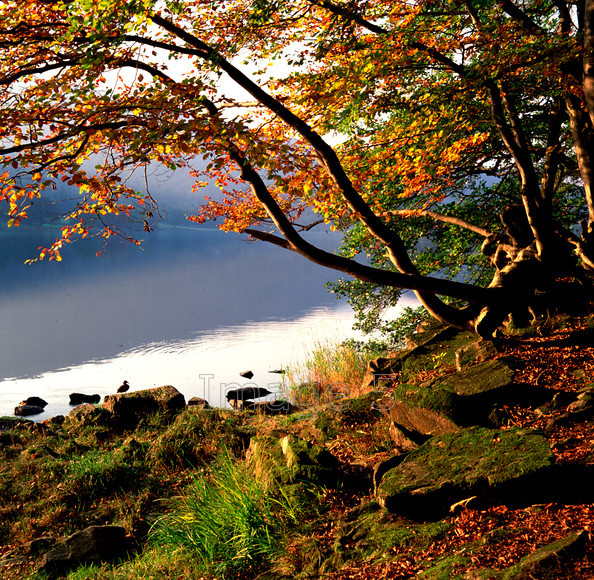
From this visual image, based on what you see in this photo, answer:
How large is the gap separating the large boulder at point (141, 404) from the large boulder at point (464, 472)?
658 cm

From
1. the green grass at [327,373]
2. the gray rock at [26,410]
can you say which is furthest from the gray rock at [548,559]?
the gray rock at [26,410]

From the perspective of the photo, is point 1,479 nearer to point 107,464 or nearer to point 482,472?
point 107,464

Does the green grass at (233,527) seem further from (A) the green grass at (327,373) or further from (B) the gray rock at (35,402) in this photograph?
(B) the gray rock at (35,402)

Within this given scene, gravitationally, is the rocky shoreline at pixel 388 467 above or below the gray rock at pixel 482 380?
below

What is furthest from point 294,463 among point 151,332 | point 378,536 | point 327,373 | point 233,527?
point 151,332

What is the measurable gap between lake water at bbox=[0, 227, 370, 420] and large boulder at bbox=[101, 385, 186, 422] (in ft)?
11.6

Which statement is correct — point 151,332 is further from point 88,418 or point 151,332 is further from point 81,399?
point 88,418

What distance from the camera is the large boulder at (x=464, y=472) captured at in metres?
3.54

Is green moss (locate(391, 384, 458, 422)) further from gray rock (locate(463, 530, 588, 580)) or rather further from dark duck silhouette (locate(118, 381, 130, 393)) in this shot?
dark duck silhouette (locate(118, 381, 130, 393))

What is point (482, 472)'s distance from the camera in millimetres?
3676

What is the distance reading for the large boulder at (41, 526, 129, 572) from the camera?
573cm

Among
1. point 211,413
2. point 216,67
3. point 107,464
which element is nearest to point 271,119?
point 216,67

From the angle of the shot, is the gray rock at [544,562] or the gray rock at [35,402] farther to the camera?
the gray rock at [35,402]

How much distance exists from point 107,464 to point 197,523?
10.8ft
